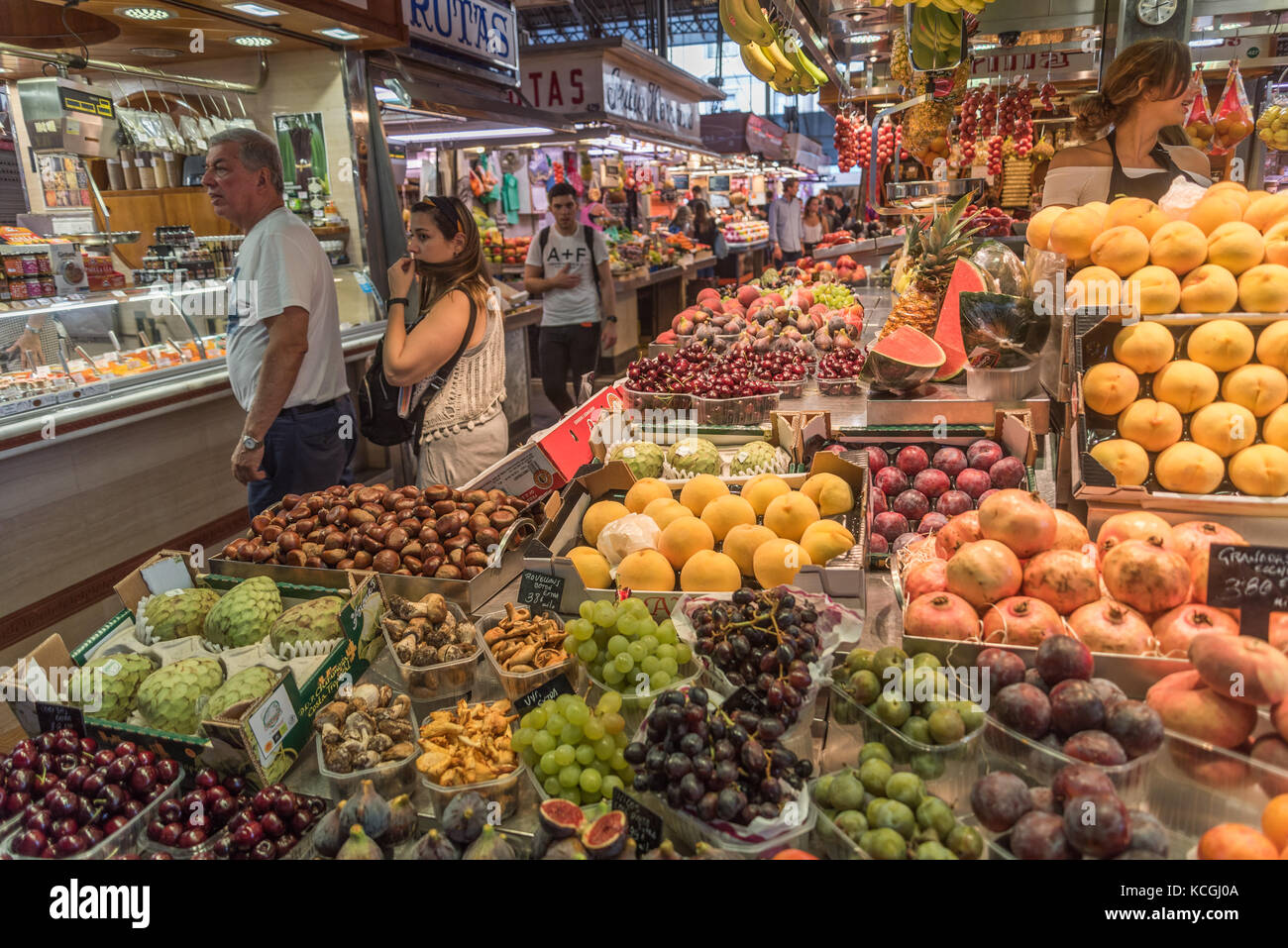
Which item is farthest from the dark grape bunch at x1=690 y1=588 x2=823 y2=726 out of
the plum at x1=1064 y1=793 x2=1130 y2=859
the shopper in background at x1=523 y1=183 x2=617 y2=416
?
the shopper in background at x1=523 y1=183 x2=617 y2=416

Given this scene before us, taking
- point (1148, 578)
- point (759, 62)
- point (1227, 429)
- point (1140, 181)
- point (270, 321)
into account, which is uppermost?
point (759, 62)

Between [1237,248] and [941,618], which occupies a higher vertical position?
[1237,248]

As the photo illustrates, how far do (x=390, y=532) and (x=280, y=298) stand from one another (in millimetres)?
1633

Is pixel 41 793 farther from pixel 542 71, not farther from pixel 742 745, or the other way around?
pixel 542 71

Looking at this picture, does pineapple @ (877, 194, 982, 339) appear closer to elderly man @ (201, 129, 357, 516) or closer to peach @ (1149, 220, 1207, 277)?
peach @ (1149, 220, 1207, 277)

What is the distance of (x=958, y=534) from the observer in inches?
72.1

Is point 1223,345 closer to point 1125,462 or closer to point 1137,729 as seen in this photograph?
point 1125,462

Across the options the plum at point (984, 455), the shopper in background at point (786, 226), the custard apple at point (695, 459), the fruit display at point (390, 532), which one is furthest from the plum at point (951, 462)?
the shopper in background at point (786, 226)

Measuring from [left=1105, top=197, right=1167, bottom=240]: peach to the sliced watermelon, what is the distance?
21.6 inches

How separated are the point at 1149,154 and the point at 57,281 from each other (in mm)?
5089

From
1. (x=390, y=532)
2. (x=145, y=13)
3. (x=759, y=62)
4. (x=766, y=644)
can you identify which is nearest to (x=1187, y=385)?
(x=766, y=644)

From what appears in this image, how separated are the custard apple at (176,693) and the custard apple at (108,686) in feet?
0.17

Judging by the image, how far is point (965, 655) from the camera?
4.73 feet

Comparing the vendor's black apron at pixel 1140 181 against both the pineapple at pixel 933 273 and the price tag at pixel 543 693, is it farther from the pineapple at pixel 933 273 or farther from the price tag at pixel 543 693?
the price tag at pixel 543 693
